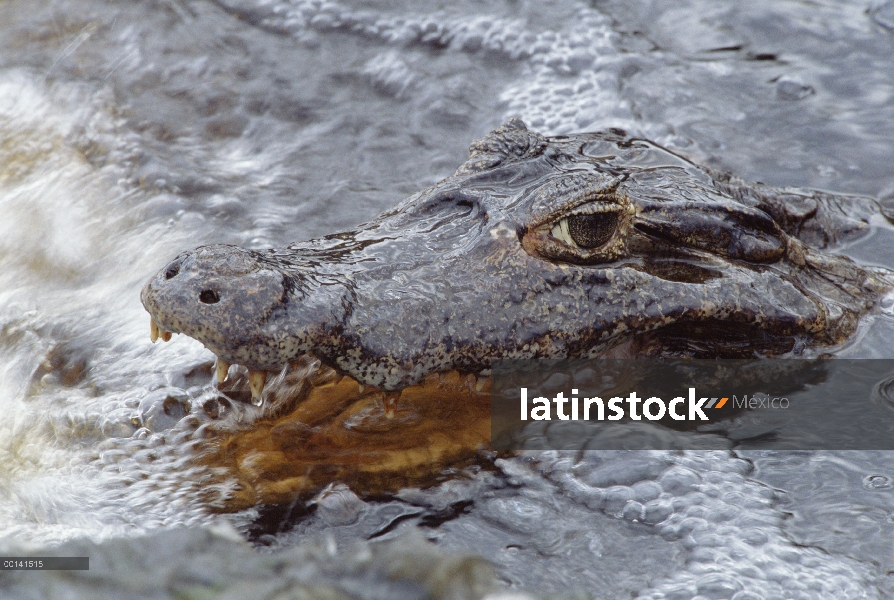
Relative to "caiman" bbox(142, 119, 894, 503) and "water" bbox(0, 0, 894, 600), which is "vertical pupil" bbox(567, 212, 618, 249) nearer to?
"caiman" bbox(142, 119, 894, 503)

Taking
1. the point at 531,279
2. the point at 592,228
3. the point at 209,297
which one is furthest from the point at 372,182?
the point at 209,297

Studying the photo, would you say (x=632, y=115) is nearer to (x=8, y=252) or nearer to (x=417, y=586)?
(x=8, y=252)

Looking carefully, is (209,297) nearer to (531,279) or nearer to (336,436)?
(336,436)

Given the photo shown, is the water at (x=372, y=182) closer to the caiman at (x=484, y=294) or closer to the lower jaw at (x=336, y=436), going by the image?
the lower jaw at (x=336, y=436)

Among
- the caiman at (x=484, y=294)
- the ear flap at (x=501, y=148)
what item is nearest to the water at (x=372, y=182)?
the caiman at (x=484, y=294)

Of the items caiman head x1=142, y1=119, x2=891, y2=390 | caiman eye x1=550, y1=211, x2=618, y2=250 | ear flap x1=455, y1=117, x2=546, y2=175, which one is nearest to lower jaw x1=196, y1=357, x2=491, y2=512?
caiman head x1=142, y1=119, x2=891, y2=390

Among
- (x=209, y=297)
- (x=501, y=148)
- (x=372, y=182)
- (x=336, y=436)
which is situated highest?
(x=501, y=148)
